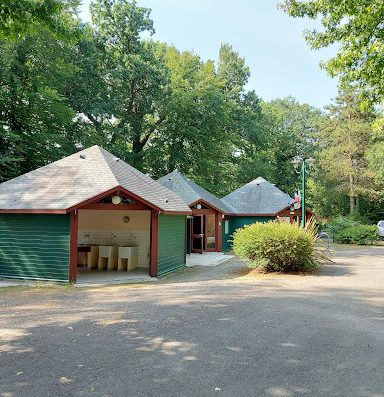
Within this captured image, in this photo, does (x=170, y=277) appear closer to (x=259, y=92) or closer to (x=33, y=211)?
(x=33, y=211)

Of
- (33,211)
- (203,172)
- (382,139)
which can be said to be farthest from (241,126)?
(33,211)

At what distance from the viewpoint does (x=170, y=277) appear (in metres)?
12.8

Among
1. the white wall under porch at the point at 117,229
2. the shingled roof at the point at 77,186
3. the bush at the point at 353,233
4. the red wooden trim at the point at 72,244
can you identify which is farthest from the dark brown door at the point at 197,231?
the bush at the point at 353,233

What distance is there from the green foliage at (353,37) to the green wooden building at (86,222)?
255 inches

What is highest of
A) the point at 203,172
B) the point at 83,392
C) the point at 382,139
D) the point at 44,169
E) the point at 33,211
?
the point at 382,139

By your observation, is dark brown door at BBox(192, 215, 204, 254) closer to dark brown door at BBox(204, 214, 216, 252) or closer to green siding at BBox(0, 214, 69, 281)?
dark brown door at BBox(204, 214, 216, 252)

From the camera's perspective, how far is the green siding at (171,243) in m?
12.9

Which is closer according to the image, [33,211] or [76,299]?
[76,299]

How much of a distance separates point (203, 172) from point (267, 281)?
1990cm


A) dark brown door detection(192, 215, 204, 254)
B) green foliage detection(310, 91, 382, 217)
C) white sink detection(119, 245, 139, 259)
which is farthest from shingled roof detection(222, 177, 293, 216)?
white sink detection(119, 245, 139, 259)

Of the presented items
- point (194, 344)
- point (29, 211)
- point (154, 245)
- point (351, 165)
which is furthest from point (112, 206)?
point (351, 165)

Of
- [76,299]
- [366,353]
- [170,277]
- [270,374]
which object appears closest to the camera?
[270,374]

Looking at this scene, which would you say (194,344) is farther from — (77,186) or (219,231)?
(219,231)

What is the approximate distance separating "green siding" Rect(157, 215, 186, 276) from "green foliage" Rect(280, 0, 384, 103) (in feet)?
23.0
